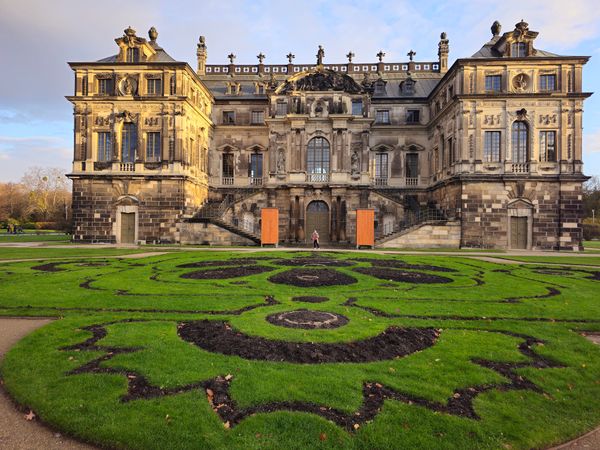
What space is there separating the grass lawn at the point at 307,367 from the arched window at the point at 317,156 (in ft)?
88.7

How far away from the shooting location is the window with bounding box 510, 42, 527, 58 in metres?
32.6

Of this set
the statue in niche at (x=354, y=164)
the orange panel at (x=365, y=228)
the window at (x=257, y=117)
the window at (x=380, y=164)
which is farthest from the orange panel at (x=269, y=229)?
the window at (x=380, y=164)

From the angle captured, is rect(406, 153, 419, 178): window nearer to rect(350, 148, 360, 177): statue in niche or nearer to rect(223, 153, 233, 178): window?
rect(350, 148, 360, 177): statue in niche

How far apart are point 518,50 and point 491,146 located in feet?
29.8

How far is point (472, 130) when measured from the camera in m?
32.6

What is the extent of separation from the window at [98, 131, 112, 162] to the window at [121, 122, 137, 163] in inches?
55.7

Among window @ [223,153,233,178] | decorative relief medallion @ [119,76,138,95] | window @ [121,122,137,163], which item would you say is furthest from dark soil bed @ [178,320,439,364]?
window @ [223,153,233,178]

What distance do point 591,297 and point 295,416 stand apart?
11694 mm

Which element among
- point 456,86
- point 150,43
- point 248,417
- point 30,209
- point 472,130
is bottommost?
point 248,417

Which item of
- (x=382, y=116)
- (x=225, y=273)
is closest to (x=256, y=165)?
(x=382, y=116)

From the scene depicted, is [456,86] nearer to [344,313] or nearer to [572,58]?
[572,58]

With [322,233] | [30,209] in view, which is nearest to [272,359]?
[322,233]

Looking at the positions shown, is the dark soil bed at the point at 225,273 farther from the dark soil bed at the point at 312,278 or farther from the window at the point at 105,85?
the window at the point at 105,85

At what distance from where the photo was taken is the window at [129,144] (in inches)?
1378
